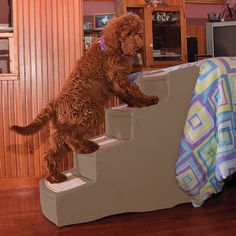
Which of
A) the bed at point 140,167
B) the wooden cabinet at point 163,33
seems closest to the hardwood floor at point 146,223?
the bed at point 140,167

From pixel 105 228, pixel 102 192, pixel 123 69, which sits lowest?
pixel 105 228

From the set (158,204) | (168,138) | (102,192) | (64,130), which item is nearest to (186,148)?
(168,138)

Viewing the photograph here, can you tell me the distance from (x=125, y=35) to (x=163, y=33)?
1.36 m

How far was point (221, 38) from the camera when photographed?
298 centimetres

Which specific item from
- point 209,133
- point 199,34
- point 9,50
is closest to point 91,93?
point 209,133

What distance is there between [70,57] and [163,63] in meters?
0.86

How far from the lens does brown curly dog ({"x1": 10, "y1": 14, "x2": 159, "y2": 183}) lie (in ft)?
4.98

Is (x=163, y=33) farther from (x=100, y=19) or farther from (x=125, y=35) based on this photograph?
(x=125, y=35)

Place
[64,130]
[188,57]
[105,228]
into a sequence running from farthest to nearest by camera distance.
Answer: [188,57], [64,130], [105,228]

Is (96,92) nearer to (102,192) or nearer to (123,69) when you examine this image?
(123,69)

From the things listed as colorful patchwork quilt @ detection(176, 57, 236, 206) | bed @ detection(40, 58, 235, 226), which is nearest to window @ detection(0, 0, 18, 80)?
bed @ detection(40, 58, 235, 226)

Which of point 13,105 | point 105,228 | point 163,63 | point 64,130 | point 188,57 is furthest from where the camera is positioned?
point 188,57

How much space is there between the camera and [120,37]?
5.06ft

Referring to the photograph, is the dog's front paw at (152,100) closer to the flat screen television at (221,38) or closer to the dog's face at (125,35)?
the dog's face at (125,35)
